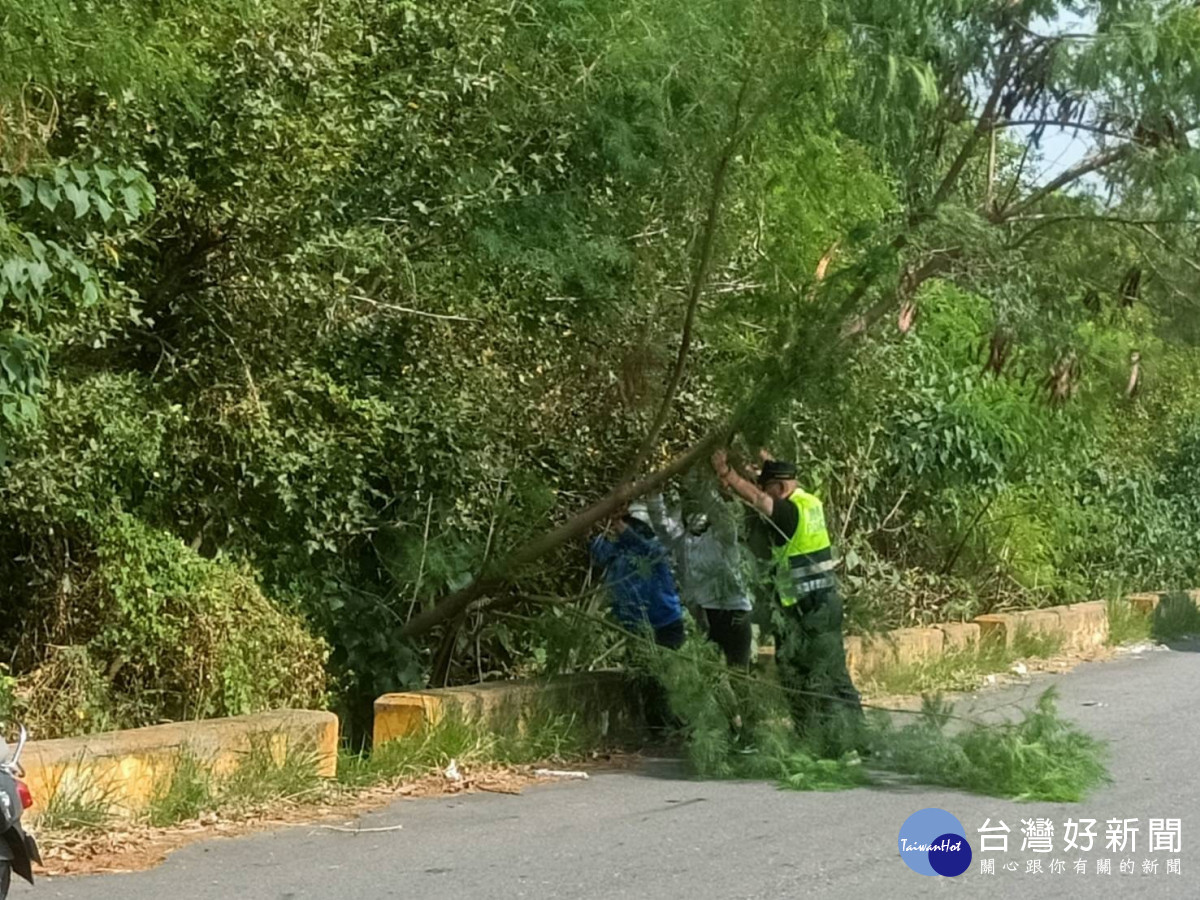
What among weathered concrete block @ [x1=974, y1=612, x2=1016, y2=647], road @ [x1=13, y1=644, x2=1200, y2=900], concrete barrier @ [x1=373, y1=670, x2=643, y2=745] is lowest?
road @ [x1=13, y1=644, x2=1200, y2=900]

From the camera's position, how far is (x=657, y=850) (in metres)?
7.25

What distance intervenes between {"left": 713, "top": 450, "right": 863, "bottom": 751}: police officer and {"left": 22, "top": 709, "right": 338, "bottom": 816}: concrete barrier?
8.74 feet

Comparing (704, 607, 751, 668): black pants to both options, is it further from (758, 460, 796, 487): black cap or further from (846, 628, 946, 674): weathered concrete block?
(846, 628, 946, 674): weathered concrete block

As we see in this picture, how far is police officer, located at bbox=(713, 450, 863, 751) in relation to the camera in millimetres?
9164

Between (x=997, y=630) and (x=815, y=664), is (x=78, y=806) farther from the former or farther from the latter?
(x=997, y=630)

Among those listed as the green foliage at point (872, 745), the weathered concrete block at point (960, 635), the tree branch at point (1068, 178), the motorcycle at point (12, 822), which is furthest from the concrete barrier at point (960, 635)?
the motorcycle at point (12, 822)

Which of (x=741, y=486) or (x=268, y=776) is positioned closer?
(x=268, y=776)

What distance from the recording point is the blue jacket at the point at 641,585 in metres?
9.75

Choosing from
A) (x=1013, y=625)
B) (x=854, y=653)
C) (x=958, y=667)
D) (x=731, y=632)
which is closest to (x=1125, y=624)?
(x=1013, y=625)

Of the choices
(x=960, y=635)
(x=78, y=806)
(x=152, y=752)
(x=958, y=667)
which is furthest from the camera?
(x=960, y=635)

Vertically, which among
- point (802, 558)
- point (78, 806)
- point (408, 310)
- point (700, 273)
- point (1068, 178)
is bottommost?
point (78, 806)

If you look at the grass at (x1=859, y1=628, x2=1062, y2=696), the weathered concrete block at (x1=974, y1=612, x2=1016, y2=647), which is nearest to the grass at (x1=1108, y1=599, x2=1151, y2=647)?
the grass at (x1=859, y1=628, x2=1062, y2=696)

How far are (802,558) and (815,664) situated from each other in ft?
2.04

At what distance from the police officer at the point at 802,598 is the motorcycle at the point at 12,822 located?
4877mm
